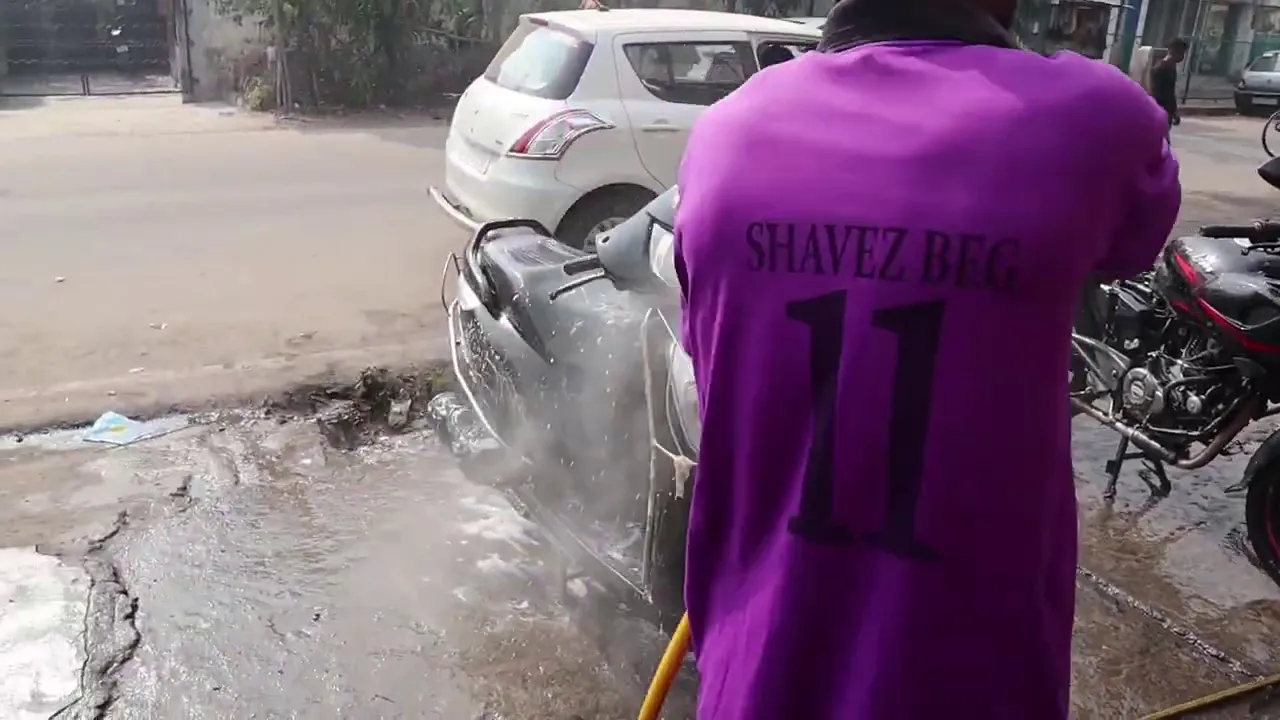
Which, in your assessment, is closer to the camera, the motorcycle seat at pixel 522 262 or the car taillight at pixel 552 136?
the motorcycle seat at pixel 522 262

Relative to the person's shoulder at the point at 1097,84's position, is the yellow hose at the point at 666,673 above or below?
below

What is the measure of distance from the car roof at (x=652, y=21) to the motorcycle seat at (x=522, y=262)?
2895 millimetres

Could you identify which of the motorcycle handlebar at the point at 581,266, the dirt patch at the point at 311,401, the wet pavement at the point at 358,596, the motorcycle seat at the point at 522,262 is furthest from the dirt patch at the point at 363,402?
the motorcycle handlebar at the point at 581,266

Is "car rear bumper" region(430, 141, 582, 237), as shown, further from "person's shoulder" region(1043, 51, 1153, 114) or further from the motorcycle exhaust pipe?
"person's shoulder" region(1043, 51, 1153, 114)

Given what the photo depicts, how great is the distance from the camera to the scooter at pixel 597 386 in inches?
110

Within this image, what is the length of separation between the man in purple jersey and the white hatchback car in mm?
5233

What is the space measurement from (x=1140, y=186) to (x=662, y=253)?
1381 mm

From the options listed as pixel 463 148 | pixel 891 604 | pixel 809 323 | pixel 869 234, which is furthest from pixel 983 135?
pixel 463 148

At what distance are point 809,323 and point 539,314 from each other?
241 cm

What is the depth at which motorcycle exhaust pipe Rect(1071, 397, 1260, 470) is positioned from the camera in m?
3.93

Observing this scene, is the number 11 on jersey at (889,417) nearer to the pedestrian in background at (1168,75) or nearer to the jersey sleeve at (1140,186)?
the jersey sleeve at (1140,186)

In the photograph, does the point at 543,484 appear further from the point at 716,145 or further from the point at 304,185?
Answer: the point at 304,185

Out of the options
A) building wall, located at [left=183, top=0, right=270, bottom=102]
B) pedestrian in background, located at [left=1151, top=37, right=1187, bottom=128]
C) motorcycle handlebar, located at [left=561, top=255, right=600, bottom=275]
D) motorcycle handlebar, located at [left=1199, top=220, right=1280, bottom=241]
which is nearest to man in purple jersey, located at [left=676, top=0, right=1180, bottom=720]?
motorcycle handlebar, located at [left=561, top=255, right=600, bottom=275]

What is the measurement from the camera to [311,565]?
3.71 m
